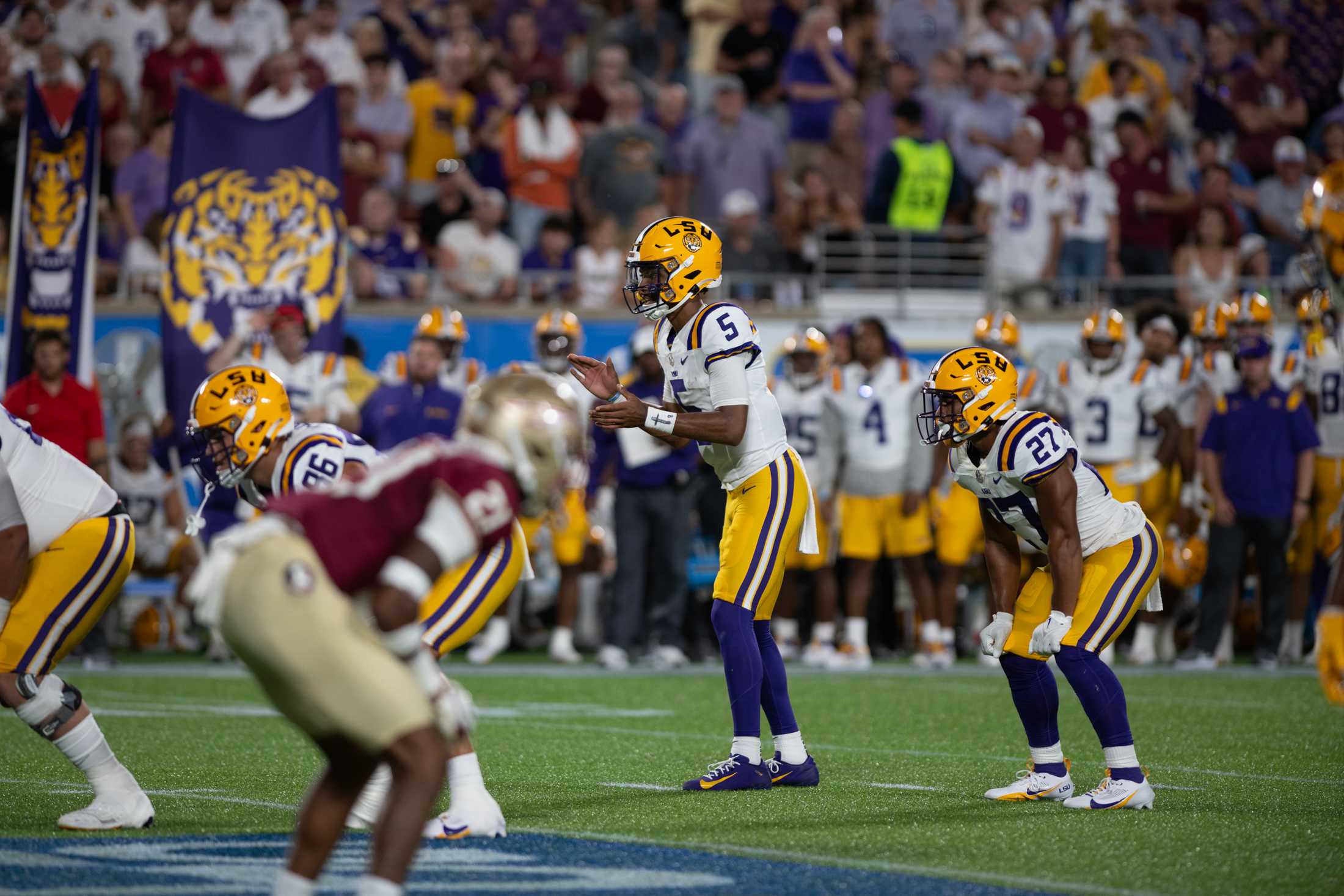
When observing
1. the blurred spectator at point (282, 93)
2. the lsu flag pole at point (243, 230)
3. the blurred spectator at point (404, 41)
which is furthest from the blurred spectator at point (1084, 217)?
the lsu flag pole at point (243, 230)

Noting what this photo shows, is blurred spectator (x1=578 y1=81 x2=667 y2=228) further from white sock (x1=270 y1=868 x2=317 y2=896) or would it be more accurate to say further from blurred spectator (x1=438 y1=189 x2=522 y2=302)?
white sock (x1=270 y1=868 x2=317 y2=896)

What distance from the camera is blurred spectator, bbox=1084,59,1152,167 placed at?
15.7 meters

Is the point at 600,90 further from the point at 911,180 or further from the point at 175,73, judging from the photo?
the point at 175,73

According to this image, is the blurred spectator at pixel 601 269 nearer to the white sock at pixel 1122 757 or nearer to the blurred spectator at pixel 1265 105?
the blurred spectator at pixel 1265 105

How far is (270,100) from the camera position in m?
13.3

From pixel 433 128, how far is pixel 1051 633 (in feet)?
31.4

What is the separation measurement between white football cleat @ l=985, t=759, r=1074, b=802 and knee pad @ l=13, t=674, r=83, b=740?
303 centimetres

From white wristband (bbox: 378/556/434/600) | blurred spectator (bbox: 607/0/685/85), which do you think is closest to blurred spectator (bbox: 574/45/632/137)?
blurred spectator (bbox: 607/0/685/85)

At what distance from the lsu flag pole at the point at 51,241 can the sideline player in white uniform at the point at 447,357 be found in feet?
6.69

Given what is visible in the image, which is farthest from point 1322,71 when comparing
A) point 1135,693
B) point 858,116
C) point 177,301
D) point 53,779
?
point 53,779

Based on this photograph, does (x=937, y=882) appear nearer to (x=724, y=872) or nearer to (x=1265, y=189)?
(x=724, y=872)

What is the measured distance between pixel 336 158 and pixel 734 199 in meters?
3.77

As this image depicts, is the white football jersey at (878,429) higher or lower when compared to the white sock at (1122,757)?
higher

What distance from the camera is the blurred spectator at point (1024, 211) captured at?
1437 cm
